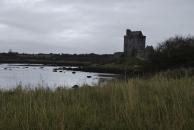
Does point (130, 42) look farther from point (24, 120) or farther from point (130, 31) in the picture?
point (24, 120)

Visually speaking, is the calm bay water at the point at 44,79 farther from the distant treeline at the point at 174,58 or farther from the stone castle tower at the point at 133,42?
the stone castle tower at the point at 133,42

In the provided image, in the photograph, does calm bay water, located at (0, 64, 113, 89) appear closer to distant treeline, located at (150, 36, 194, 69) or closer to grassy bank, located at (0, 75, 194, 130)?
grassy bank, located at (0, 75, 194, 130)

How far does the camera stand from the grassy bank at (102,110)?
570cm

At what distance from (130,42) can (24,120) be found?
9110 centimetres

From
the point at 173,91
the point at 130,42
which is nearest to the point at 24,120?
the point at 173,91

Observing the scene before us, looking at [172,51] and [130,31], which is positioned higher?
[130,31]

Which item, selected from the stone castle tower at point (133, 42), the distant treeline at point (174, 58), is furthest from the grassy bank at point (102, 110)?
the stone castle tower at point (133, 42)

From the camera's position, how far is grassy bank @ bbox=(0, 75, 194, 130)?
5695mm

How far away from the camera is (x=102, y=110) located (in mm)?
6945

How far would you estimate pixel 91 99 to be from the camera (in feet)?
26.4

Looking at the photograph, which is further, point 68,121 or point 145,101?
point 145,101

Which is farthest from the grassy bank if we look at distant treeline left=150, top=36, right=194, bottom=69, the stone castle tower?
the stone castle tower

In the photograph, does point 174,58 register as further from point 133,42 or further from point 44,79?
point 133,42

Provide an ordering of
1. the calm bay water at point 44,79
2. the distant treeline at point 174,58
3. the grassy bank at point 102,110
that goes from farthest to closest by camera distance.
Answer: the distant treeline at point 174,58 < the calm bay water at point 44,79 < the grassy bank at point 102,110
